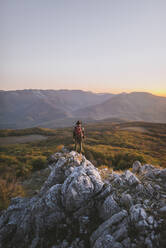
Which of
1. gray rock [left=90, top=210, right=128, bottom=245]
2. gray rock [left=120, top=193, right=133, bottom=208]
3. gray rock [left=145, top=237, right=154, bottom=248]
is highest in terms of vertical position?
gray rock [left=120, top=193, right=133, bottom=208]

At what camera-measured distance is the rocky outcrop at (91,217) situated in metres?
5.18

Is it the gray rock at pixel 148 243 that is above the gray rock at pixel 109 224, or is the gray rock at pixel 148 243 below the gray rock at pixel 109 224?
above

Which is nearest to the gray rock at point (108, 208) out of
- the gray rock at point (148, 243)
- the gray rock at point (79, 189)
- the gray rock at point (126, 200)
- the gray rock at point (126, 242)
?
the gray rock at point (126, 200)

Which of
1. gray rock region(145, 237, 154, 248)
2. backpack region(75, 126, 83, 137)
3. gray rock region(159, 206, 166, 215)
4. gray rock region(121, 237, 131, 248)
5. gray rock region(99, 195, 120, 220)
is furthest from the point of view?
backpack region(75, 126, 83, 137)

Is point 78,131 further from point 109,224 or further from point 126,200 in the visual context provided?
point 109,224

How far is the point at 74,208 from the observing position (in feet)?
22.1

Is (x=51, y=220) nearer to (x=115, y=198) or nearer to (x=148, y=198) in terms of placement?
(x=115, y=198)

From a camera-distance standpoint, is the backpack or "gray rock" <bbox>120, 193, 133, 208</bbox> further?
the backpack

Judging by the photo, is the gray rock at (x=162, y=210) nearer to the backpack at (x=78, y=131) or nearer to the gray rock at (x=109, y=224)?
the gray rock at (x=109, y=224)

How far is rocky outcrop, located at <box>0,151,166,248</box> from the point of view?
5.18m

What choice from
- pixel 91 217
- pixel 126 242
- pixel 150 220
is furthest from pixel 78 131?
pixel 126 242

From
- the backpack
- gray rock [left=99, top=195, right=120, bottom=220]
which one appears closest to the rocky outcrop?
gray rock [left=99, top=195, right=120, bottom=220]

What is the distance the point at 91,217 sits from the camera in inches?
261

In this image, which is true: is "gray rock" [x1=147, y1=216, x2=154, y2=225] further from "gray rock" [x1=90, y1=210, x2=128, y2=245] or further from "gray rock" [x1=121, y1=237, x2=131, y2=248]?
Result: "gray rock" [x1=121, y1=237, x2=131, y2=248]
